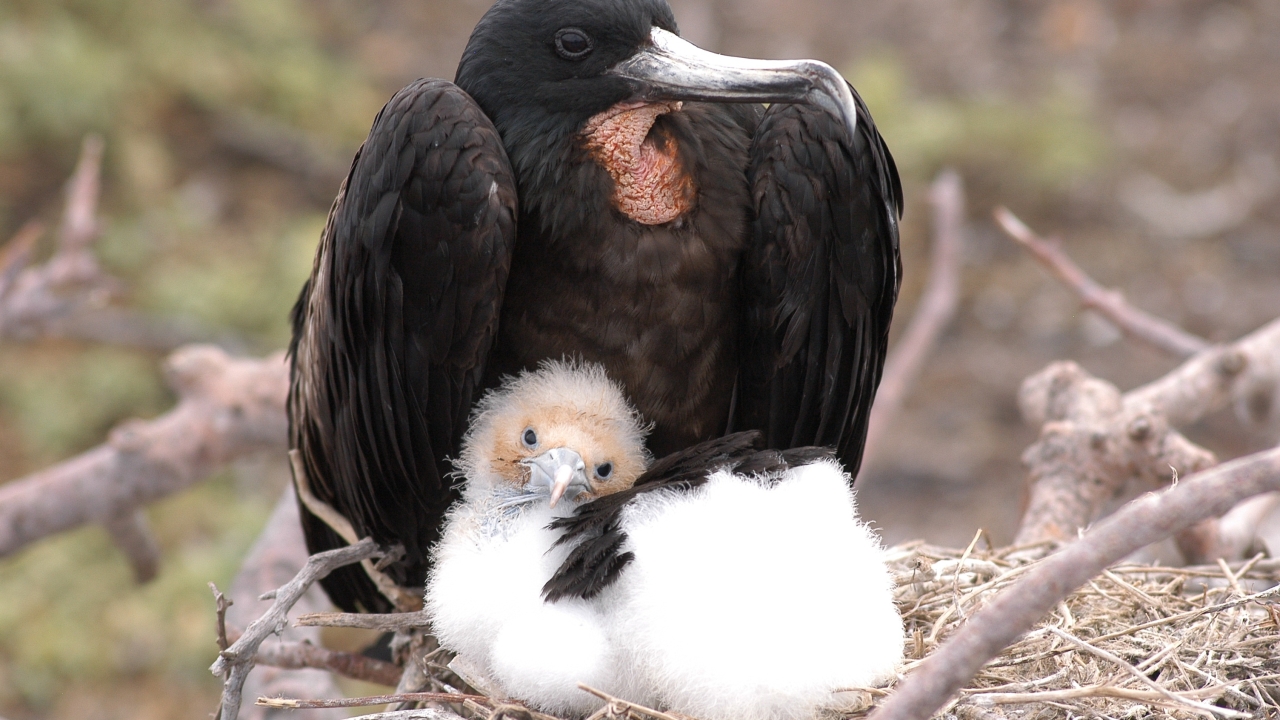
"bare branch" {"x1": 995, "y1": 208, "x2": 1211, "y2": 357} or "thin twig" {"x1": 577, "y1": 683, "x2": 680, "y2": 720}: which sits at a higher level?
"bare branch" {"x1": 995, "y1": 208, "x2": 1211, "y2": 357}

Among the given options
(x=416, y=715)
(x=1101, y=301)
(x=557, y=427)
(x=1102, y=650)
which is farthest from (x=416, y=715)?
(x=1101, y=301)

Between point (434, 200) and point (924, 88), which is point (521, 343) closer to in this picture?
point (434, 200)

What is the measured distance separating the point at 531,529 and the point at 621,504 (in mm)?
191

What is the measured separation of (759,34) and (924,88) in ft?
3.33

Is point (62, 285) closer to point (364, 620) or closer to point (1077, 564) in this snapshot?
point (364, 620)

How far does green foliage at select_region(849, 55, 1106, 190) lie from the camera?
6145mm

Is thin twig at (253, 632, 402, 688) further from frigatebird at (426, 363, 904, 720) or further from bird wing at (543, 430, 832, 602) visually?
bird wing at (543, 430, 832, 602)

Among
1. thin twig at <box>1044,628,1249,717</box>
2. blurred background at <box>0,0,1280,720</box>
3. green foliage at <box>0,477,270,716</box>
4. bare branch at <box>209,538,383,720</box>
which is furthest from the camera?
blurred background at <box>0,0,1280,720</box>

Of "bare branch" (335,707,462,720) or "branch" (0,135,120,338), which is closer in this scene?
"bare branch" (335,707,462,720)

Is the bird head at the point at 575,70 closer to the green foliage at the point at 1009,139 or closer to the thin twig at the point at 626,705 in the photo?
the thin twig at the point at 626,705

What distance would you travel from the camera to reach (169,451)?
11.3 feet

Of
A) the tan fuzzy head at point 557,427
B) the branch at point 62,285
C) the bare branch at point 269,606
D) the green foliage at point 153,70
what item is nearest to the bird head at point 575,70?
the tan fuzzy head at point 557,427

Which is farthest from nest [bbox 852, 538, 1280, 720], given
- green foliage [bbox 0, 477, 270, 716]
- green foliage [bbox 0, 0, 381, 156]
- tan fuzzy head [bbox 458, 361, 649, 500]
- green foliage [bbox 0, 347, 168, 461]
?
green foliage [bbox 0, 0, 381, 156]

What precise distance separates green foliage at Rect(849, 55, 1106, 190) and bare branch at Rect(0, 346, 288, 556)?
349 centimetres
